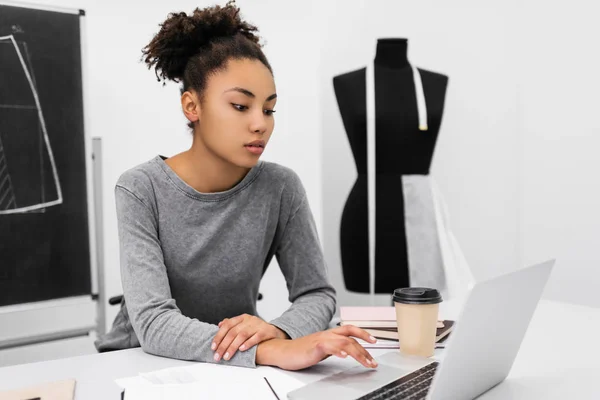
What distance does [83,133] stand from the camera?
6.52 ft

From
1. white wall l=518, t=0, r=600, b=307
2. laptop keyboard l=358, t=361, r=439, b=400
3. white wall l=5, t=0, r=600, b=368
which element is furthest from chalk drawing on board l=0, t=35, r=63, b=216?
white wall l=518, t=0, r=600, b=307

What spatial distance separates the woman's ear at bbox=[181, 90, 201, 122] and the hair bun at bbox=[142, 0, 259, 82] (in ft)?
0.29

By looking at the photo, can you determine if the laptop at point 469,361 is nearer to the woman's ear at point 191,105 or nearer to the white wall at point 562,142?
the woman's ear at point 191,105

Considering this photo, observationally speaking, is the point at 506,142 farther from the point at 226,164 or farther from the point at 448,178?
the point at 226,164

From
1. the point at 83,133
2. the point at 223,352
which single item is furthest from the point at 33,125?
the point at 223,352

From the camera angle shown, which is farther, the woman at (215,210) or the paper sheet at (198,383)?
the woman at (215,210)

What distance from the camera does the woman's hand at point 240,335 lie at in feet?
3.02

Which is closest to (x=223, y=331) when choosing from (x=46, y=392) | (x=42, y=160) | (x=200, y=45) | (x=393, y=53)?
(x=46, y=392)

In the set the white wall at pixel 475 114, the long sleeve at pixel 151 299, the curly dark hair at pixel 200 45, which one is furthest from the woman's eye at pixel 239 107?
the white wall at pixel 475 114

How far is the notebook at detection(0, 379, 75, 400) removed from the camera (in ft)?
2.51

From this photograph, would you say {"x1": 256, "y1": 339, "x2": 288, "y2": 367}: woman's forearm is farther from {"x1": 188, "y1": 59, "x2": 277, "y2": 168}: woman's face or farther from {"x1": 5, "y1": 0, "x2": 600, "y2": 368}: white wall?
{"x1": 5, "y1": 0, "x2": 600, "y2": 368}: white wall

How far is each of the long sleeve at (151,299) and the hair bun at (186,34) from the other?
34 cm

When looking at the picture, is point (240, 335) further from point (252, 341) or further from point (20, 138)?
point (20, 138)

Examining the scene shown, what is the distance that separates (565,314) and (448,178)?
122 cm
